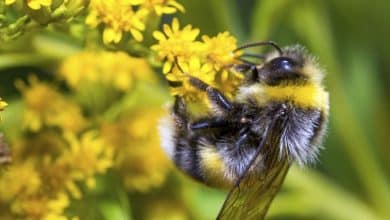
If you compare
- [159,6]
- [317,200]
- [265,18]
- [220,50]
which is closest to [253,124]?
[220,50]

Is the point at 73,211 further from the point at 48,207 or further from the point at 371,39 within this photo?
the point at 371,39

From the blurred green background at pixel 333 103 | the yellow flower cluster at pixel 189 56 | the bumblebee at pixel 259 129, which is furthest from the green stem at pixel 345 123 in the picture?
the yellow flower cluster at pixel 189 56

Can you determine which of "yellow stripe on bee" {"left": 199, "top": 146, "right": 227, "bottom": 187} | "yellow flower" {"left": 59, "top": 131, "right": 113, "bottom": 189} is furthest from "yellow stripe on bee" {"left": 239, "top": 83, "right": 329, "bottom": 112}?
"yellow flower" {"left": 59, "top": 131, "right": 113, "bottom": 189}

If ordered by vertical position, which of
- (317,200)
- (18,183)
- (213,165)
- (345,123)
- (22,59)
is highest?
(345,123)

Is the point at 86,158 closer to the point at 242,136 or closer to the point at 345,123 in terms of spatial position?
the point at 242,136

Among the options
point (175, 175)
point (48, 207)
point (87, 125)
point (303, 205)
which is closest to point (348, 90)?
point (303, 205)

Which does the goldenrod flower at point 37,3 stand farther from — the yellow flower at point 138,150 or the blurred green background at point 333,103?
the blurred green background at point 333,103
